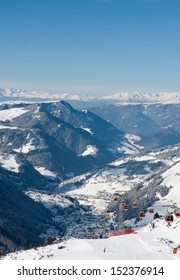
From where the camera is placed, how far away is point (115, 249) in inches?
4087

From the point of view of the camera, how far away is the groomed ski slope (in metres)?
95.2

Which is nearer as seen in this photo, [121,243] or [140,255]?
[140,255]

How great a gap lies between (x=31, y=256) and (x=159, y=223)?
190 ft

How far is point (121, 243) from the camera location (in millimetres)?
112000

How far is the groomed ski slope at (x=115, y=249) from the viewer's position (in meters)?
95.2
